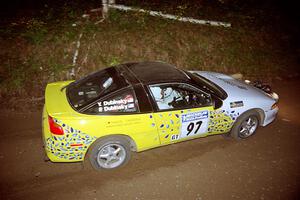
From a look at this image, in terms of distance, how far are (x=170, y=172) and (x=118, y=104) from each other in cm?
159

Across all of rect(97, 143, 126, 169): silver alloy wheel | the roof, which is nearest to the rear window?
the roof

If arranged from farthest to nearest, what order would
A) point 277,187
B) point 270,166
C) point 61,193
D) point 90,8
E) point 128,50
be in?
point 90,8 < point 128,50 < point 270,166 < point 277,187 < point 61,193

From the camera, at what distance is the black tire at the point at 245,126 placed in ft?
17.6

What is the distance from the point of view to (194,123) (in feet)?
16.0

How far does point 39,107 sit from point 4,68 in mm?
1688

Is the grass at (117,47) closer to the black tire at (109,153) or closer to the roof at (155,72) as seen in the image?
the roof at (155,72)

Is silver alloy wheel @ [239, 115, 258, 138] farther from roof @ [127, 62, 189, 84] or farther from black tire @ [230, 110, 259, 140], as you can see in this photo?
roof @ [127, 62, 189, 84]

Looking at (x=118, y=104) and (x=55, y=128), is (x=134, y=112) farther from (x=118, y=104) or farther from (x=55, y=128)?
(x=55, y=128)

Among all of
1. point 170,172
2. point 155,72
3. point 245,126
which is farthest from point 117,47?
point 170,172

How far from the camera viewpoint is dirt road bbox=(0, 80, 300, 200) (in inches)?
170

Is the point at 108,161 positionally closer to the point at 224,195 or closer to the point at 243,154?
the point at 224,195

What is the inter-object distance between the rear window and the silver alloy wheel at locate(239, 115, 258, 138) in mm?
2760

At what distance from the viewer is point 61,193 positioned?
13.8 feet

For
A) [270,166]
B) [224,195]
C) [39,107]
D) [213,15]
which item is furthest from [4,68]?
[213,15]
